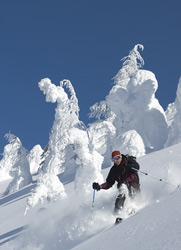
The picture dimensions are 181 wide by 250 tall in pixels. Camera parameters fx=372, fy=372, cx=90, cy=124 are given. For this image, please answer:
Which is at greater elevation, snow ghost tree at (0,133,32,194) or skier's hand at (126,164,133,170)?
snow ghost tree at (0,133,32,194)

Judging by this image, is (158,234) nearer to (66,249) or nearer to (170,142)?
(66,249)

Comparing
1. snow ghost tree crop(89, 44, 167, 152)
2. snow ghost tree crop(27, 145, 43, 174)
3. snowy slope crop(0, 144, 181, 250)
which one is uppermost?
snow ghost tree crop(27, 145, 43, 174)

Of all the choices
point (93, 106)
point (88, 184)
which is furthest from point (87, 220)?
point (93, 106)

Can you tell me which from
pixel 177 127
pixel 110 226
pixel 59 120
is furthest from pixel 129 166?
pixel 59 120

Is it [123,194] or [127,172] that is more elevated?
[127,172]

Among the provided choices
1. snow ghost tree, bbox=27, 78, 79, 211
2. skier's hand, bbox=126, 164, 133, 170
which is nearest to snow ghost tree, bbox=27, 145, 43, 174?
snow ghost tree, bbox=27, 78, 79, 211

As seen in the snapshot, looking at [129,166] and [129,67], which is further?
[129,67]

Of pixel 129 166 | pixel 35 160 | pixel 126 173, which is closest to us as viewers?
pixel 129 166

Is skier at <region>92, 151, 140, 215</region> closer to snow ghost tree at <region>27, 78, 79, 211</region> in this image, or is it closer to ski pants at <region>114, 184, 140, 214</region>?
ski pants at <region>114, 184, 140, 214</region>

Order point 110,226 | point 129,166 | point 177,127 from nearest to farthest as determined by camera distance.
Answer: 1. point 110,226
2. point 129,166
3. point 177,127

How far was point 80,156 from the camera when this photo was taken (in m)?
17.8

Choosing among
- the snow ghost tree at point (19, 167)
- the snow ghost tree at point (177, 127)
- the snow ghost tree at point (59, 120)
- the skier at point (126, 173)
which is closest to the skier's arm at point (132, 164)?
the skier at point (126, 173)

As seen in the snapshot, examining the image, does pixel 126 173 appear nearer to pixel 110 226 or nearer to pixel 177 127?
pixel 110 226

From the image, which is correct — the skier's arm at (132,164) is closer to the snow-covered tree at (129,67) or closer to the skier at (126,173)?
the skier at (126,173)
